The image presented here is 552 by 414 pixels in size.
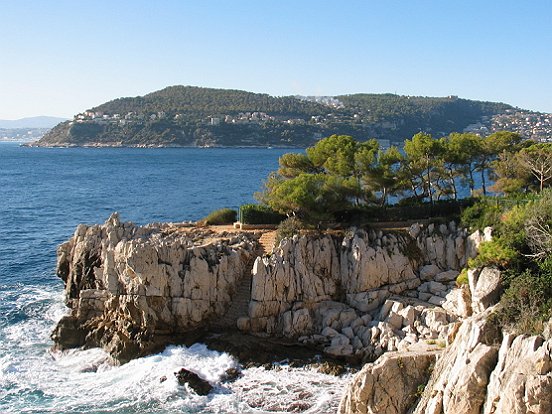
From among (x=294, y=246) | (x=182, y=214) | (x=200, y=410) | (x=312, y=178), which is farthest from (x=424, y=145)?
(x=182, y=214)

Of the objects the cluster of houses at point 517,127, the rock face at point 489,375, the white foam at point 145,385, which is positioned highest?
the cluster of houses at point 517,127

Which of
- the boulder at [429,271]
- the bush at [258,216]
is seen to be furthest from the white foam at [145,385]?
the bush at [258,216]

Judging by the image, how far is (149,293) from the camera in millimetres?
30672

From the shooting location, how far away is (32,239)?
53719mm

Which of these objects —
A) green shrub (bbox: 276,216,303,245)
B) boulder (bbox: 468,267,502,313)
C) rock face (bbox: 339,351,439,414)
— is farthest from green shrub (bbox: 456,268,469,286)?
green shrub (bbox: 276,216,303,245)

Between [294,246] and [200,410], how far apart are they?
10.3m

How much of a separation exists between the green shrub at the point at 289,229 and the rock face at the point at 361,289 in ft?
4.21

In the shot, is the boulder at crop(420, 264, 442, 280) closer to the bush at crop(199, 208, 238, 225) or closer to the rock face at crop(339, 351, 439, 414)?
the rock face at crop(339, 351, 439, 414)

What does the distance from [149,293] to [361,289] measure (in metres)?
10.5

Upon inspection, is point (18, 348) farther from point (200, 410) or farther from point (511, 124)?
point (511, 124)

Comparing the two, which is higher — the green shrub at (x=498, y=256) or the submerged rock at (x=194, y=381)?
the green shrub at (x=498, y=256)

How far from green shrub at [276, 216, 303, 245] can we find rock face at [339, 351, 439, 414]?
41.3ft

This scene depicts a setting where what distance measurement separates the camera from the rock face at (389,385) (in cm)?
2141

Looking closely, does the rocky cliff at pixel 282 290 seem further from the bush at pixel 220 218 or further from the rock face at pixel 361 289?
the bush at pixel 220 218
